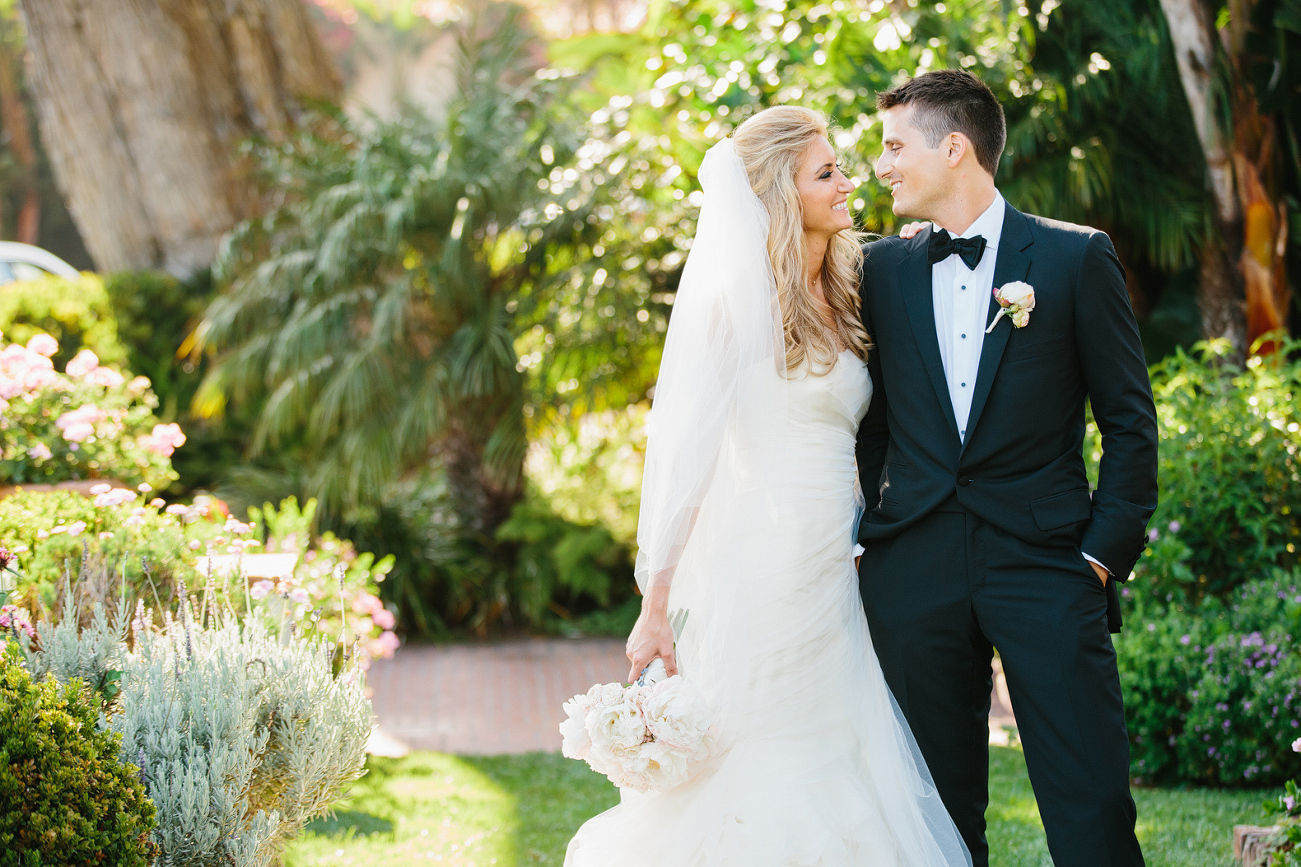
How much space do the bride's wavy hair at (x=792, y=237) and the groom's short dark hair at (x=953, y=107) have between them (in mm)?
269

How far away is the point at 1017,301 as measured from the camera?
8.70ft

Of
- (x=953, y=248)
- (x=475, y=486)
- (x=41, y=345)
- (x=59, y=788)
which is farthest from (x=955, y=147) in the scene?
(x=475, y=486)

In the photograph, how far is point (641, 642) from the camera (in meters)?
2.77

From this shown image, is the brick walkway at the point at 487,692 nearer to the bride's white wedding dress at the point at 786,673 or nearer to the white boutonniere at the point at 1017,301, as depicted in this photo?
the bride's white wedding dress at the point at 786,673

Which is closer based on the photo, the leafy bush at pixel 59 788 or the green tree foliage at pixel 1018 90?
the leafy bush at pixel 59 788

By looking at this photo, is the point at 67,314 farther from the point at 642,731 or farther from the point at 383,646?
the point at 642,731

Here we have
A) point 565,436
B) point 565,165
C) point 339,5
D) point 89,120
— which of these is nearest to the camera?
point 565,165

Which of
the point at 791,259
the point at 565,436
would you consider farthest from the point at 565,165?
the point at 791,259

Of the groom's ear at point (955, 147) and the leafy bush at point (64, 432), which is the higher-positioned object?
the groom's ear at point (955, 147)

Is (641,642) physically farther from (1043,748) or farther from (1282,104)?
(1282,104)

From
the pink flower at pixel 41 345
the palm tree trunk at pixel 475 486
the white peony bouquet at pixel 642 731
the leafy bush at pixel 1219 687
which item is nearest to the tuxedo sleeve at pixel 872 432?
the white peony bouquet at pixel 642 731

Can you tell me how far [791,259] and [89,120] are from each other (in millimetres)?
8463

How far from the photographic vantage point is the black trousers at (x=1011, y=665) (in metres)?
2.58

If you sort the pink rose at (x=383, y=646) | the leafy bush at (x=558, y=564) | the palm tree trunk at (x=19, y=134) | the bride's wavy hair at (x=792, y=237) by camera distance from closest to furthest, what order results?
1. the bride's wavy hair at (x=792, y=237)
2. the pink rose at (x=383, y=646)
3. the leafy bush at (x=558, y=564)
4. the palm tree trunk at (x=19, y=134)
